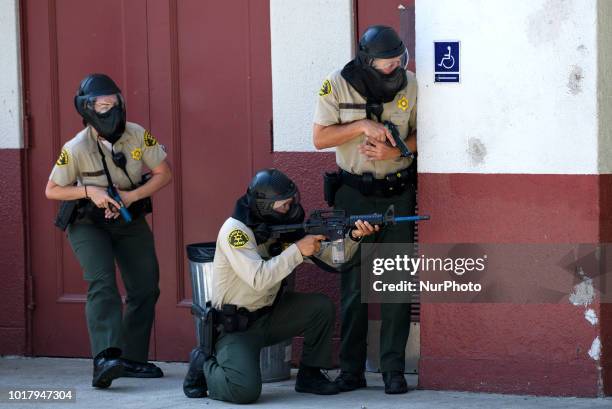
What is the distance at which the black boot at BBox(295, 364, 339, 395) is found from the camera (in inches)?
252

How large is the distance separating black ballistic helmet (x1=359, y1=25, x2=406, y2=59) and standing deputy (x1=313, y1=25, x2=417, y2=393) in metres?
0.04

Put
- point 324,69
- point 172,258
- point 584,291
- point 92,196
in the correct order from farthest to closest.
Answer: point 172,258 → point 324,69 → point 92,196 → point 584,291

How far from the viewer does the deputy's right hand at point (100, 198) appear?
659 cm

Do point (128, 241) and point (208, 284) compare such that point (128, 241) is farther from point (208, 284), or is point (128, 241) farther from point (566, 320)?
point (566, 320)

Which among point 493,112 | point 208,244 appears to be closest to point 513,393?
point 493,112

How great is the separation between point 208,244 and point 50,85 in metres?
1.70

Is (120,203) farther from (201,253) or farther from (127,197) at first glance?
(201,253)

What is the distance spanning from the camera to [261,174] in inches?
245

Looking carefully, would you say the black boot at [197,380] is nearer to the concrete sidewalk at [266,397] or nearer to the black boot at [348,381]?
the concrete sidewalk at [266,397]

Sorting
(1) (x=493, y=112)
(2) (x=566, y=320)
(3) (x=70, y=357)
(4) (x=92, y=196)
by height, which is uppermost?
(1) (x=493, y=112)

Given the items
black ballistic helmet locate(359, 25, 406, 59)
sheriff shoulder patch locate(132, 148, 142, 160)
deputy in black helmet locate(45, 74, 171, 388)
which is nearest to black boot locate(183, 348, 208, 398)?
deputy in black helmet locate(45, 74, 171, 388)

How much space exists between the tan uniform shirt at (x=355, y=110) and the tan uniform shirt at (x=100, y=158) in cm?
113

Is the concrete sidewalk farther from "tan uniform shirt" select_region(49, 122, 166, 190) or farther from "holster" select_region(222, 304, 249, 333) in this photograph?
Result: "tan uniform shirt" select_region(49, 122, 166, 190)

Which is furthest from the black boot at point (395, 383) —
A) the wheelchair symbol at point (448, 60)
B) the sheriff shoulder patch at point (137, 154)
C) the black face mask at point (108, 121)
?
the black face mask at point (108, 121)
